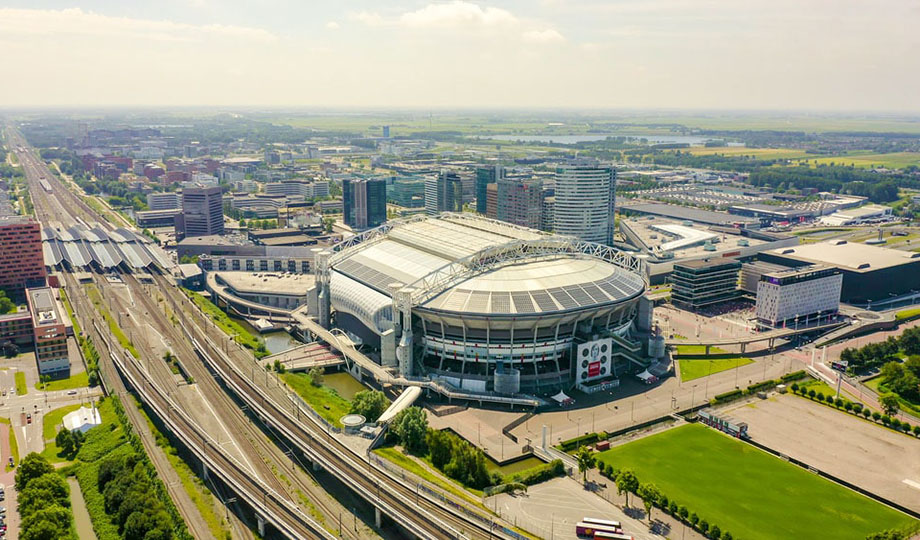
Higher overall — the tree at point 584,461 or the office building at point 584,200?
the office building at point 584,200

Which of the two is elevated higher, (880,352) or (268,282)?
(268,282)

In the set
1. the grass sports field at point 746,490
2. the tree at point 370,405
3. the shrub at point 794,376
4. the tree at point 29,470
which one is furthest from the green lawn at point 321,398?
the shrub at point 794,376

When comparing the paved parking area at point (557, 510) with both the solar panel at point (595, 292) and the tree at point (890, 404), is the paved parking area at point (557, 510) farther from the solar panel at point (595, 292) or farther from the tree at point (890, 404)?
the tree at point (890, 404)

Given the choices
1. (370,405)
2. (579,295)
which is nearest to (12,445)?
(370,405)

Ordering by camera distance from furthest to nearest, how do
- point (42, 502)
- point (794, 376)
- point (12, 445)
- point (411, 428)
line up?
point (794, 376)
point (12, 445)
point (411, 428)
point (42, 502)

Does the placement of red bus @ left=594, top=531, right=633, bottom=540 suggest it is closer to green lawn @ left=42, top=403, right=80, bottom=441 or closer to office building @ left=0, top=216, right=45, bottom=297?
green lawn @ left=42, top=403, right=80, bottom=441

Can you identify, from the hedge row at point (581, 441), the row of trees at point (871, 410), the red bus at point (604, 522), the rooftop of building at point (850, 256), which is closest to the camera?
the red bus at point (604, 522)

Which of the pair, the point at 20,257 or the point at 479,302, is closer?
the point at 479,302

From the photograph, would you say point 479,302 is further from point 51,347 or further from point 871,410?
point 51,347

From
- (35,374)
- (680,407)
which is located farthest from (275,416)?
(680,407)
